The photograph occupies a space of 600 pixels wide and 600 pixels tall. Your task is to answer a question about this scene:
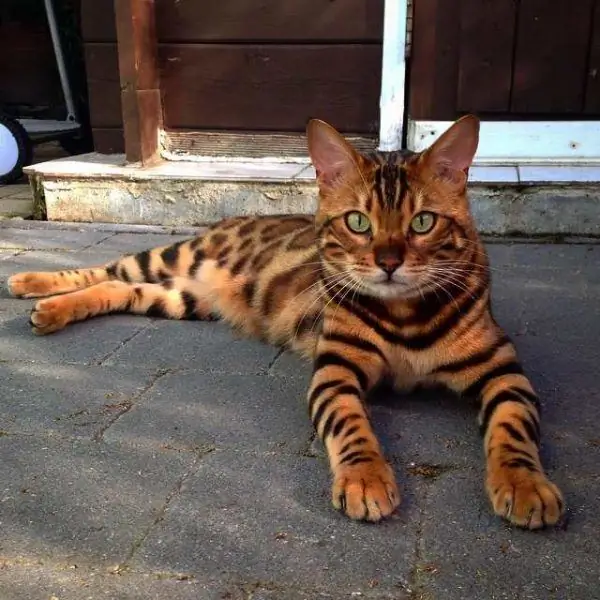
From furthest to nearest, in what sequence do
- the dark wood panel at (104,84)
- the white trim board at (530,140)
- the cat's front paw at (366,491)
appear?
the dark wood panel at (104,84) → the white trim board at (530,140) → the cat's front paw at (366,491)

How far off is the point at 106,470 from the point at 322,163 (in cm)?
124

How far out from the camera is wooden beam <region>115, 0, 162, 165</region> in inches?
189

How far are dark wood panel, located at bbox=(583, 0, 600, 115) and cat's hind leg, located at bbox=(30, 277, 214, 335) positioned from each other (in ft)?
9.24

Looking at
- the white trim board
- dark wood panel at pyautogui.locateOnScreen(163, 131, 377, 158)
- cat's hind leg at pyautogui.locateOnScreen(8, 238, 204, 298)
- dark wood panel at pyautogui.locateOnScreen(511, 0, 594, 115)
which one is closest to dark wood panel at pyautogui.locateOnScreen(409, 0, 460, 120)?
the white trim board

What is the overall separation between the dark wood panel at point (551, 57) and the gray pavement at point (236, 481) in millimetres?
2026

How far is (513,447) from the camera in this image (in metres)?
2.04

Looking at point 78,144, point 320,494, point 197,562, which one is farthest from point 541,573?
point 78,144

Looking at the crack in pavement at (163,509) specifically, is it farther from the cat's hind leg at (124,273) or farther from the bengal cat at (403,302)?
the cat's hind leg at (124,273)

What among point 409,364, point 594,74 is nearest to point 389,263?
point 409,364

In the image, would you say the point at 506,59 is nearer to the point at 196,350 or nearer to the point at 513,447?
the point at 196,350

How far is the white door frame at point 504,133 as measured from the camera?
15.5 ft

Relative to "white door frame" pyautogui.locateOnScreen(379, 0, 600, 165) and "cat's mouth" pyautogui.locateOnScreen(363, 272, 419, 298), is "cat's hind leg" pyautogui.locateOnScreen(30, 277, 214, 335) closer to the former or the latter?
"cat's mouth" pyautogui.locateOnScreen(363, 272, 419, 298)

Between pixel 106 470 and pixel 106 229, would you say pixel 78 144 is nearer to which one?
pixel 106 229

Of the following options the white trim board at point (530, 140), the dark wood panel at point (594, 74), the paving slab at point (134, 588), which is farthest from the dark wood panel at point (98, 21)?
the paving slab at point (134, 588)
